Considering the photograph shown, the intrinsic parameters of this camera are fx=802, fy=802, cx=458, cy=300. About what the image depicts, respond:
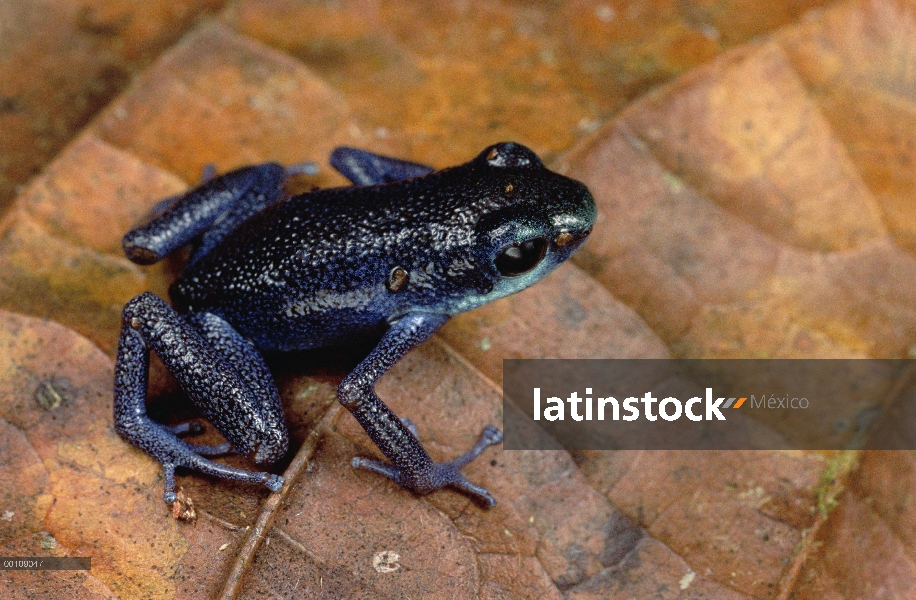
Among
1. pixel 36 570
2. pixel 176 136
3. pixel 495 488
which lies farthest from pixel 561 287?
pixel 36 570

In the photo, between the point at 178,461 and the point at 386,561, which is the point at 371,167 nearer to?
the point at 178,461

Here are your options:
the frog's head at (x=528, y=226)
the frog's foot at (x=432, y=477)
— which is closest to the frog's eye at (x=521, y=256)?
the frog's head at (x=528, y=226)

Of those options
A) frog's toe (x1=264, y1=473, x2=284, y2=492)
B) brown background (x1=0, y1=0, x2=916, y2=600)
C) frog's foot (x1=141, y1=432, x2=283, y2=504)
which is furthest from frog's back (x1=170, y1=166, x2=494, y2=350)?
frog's toe (x1=264, y1=473, x2=284, y2=492)

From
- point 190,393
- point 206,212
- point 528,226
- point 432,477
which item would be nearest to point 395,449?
point 432,477

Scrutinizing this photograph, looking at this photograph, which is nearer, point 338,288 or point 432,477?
point 432,477

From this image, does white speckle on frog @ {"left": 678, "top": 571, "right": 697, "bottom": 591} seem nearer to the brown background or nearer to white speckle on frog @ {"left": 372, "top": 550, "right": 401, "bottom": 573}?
the brown background

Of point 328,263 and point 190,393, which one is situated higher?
point 328,263
